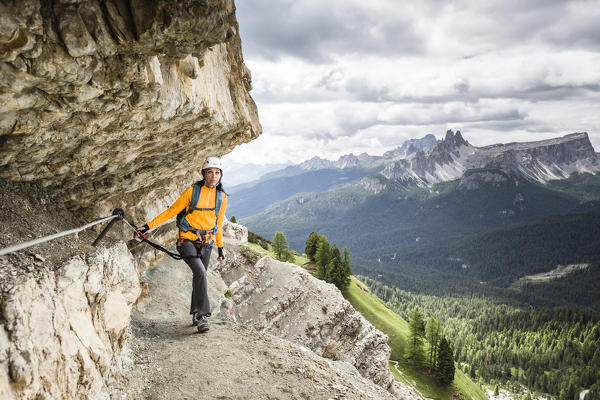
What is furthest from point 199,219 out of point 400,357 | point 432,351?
point 400,357

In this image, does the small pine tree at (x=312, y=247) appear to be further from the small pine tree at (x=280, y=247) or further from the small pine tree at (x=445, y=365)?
the small pine tree at (x=445, y=365)

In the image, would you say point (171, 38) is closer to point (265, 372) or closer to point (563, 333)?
point (265, 372)

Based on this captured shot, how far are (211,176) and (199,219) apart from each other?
1.54m

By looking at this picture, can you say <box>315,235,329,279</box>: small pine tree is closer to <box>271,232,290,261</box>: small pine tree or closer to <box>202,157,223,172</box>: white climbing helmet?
<box>271,232,290,261</box>: small pine tree

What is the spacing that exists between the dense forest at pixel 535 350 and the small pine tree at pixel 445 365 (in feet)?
227

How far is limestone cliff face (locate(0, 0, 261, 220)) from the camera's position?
5.73 m

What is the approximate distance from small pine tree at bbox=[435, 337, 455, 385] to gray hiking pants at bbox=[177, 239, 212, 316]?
186ft

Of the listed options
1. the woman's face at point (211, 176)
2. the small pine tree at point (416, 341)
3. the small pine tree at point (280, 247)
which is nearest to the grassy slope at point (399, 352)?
the small pine tree at point (280, 247)

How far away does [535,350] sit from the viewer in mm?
142500

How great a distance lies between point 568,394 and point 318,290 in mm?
143329

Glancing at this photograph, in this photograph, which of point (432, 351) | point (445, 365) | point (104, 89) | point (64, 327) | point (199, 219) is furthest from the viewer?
point (432, 351)

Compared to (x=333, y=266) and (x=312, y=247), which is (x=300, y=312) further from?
(x=312, y=247)

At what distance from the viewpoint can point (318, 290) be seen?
30062 mm

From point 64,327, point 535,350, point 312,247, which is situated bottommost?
point 535,350
